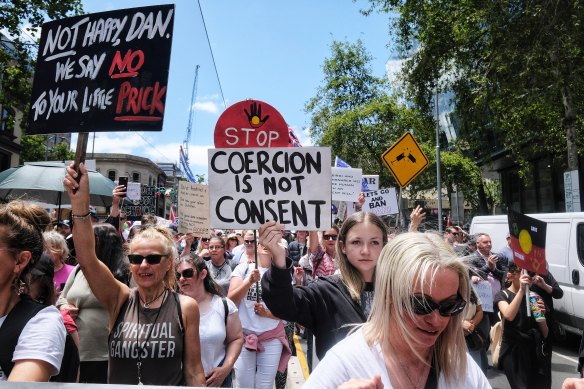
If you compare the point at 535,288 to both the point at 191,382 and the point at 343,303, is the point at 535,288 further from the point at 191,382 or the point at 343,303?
the point at 191,382

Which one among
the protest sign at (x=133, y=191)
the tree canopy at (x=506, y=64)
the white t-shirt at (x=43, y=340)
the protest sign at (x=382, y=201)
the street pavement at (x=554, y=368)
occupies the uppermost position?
the tree canopy at (x=506, y=64)

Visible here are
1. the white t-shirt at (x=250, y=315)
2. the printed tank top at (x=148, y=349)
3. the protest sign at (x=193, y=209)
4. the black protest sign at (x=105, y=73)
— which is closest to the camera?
the printed tank top at (x=148, y=349)

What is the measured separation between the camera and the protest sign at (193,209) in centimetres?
640

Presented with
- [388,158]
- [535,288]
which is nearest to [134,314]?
[535,288]

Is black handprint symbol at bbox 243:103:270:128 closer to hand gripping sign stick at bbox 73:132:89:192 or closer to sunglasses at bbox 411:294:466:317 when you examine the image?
hand gripping sign stick at bbox 73:132:89:192

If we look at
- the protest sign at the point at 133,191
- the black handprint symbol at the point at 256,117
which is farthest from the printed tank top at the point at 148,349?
the protest sign at the point at 133,191

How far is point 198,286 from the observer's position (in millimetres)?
3912

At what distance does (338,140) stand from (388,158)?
21.7 meters

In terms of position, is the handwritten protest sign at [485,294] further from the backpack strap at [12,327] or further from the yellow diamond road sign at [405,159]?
the backpack strap at [12,327]

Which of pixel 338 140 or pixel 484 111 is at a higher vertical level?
pixel 338 140

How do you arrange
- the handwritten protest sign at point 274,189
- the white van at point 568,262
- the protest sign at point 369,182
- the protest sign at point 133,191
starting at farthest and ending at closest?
the protest sign at point 133,191 → the protest sign at point 369,182 → the white van at point 568,262 → the handwritten protest sign at point 274,189

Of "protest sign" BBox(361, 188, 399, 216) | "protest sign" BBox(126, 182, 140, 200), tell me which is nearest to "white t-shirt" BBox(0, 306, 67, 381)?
"protest sign" BBox(361, 188, 399, 216)

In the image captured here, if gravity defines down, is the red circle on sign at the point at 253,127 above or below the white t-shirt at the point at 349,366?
above

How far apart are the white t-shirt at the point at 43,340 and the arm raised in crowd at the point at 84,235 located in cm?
Result: 58
